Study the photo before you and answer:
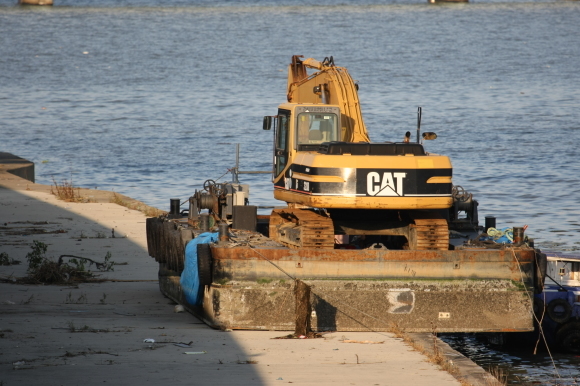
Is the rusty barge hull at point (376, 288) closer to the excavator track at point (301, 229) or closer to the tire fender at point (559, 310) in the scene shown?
the excavator track at point (301, 229)

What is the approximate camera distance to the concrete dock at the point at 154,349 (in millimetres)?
10195

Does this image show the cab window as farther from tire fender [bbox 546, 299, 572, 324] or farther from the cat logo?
tire fender [bbox 546, 299, 572, 324]

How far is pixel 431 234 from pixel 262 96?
48.7 m

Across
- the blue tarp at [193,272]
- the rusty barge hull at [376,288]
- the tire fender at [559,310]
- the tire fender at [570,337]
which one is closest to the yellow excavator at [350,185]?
the rusty barge hull at [376,288]

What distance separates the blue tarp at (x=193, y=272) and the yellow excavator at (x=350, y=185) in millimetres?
1117

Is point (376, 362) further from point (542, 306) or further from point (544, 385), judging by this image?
point (542, 306)

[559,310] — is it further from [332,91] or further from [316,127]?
[332,91]

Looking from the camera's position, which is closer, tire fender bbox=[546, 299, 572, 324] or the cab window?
tire fender bbox=[546, 299, 572, 324]

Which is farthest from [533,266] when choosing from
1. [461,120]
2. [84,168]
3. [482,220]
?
[461,120]

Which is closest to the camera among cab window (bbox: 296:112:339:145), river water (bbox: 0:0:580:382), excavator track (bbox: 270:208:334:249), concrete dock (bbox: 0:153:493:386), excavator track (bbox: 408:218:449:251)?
concrete dock (bbox: 0:153:493:386)

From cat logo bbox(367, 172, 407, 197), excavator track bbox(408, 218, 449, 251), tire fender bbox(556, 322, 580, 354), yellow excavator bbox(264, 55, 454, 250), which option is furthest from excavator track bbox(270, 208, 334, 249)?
tire fender bbox(556, 322, 580, 354)

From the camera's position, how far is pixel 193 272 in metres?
13.0

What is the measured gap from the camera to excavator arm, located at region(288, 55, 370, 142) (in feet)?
49.3

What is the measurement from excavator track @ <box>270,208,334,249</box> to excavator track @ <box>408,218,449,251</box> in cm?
109
